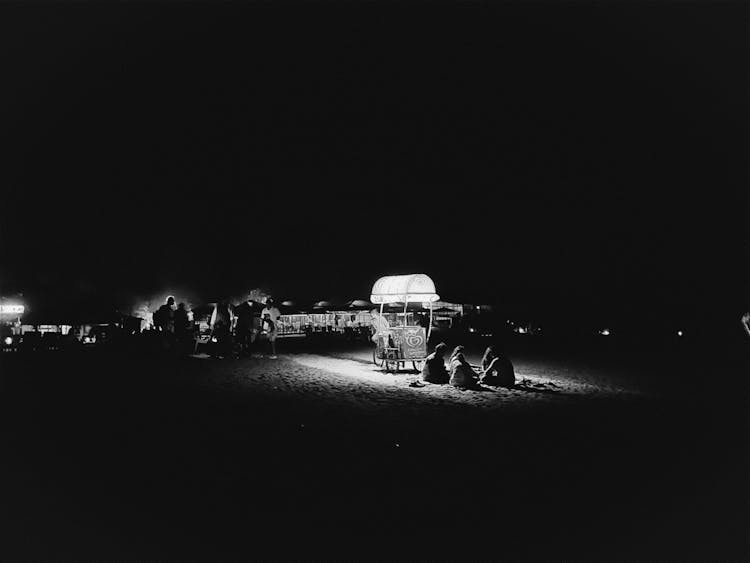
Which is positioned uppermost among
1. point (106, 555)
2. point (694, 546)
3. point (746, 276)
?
point (746, 276)

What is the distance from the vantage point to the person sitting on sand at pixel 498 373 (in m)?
9.80

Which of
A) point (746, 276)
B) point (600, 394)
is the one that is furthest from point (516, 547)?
point (746, 276)

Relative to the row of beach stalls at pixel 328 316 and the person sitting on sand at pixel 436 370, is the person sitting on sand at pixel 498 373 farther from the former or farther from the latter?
the row of beach stalls at pixel 328 316

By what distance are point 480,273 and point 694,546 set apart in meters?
72.9

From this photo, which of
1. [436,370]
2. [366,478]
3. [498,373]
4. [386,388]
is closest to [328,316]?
[436,370]

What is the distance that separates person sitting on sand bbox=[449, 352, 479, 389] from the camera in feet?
31.3

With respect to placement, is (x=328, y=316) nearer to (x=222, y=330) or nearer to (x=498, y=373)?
(x=222, y=330)

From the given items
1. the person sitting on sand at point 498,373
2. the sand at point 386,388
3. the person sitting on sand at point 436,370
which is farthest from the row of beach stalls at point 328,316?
the person sitting on sand at point 498,373

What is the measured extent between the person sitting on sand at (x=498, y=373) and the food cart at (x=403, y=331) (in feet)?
8.05

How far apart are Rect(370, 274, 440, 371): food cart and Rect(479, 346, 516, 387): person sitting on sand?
2454mm

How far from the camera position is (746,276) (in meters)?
57.9

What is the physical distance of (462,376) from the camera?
379 inches

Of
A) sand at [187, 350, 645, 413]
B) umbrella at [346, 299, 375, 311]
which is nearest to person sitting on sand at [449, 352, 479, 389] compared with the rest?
sand at [187, 350, 645, 413]

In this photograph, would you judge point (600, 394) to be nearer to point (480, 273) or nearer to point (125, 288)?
point (125, 288)
